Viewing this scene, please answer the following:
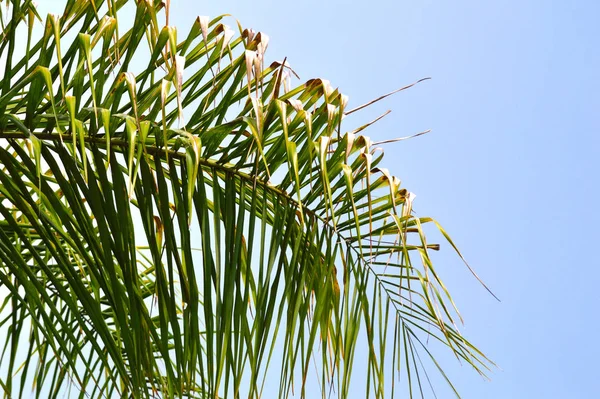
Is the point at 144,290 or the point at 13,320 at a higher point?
the point at 144,290

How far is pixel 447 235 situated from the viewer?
2.96 feet

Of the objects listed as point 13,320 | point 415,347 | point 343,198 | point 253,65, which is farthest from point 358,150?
point 13,320

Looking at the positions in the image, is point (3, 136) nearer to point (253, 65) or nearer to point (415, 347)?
point (253, 65)

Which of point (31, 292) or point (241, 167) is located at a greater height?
point (241, 167)

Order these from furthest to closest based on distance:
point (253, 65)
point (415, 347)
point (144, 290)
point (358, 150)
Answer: point (144, 290), point (415, 347), point (358, 150), point (253, 65)

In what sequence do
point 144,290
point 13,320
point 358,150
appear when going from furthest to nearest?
point 144,290, point 13,320, point 358,150

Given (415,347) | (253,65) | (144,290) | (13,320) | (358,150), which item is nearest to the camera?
(253,65)

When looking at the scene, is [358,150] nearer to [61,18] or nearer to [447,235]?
[447,235]

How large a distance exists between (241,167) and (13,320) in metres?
0.61

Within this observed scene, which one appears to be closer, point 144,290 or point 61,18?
point 61,18

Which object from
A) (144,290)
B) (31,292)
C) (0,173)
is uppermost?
(144,290)

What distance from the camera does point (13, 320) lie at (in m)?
1.32

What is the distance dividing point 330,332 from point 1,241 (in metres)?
0.42

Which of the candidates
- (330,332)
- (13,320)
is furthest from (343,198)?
(13,320)
